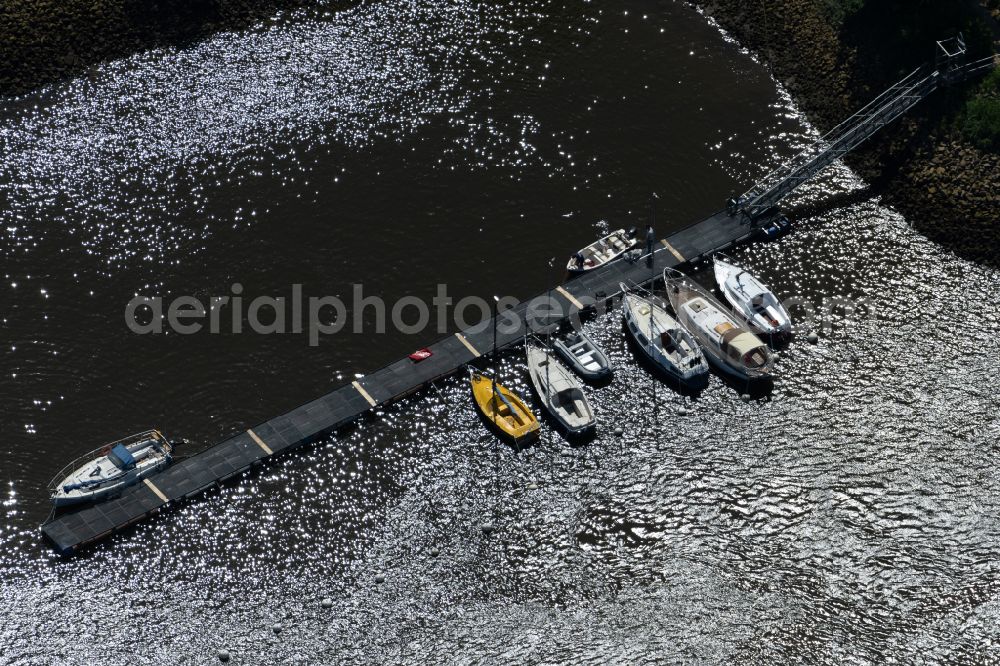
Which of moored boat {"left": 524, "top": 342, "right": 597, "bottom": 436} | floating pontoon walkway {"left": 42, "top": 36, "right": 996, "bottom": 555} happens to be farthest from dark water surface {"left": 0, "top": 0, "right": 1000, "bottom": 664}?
moored boat {"left": 524, "top": 342, "right": 597, "bottom": 436}

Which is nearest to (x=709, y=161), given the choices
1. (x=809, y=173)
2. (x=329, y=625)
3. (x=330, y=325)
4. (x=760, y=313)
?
(x=809, y=173)

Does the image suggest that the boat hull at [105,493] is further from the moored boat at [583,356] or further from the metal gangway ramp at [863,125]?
the metal gangway ramp at [863,125]

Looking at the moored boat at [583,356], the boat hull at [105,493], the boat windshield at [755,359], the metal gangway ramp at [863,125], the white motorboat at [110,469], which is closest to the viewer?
the boat hull at [105,493]

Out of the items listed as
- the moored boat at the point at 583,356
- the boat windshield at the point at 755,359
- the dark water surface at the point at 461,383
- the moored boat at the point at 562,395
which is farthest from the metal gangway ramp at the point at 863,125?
the moored boat at the point at 562,395

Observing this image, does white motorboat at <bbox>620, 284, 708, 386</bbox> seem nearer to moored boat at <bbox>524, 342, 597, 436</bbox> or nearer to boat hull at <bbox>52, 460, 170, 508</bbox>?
moored boat at <bbox>524, 342, 597, 436</bbox>

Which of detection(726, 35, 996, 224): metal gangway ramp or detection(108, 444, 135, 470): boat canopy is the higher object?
detection(108, 444, 135, 470): boat canopy

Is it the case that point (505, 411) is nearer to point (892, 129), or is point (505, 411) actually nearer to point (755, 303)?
point (755, 303)

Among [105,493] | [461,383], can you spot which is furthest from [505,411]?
[105,493]
